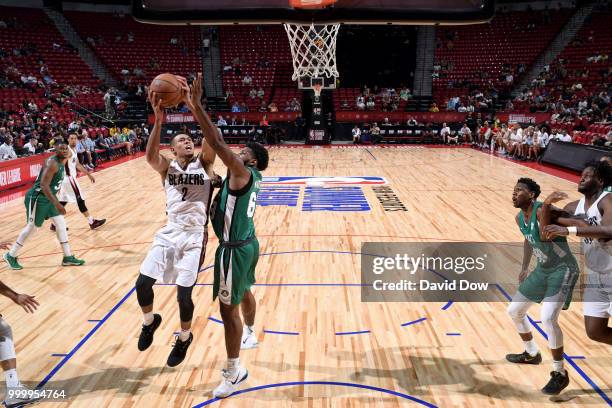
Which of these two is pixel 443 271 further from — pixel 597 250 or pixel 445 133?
pixel 445 133

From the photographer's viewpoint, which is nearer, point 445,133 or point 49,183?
point 49,183

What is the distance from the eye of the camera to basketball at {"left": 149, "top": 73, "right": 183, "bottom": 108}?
3750 millimetres

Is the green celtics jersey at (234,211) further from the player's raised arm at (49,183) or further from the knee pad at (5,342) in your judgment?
the player's raised arm at (49,183)

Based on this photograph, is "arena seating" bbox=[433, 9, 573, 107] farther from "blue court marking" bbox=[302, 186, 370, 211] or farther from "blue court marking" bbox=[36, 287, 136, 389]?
"blue court marking" bbox=[36, 287, 136, 389]

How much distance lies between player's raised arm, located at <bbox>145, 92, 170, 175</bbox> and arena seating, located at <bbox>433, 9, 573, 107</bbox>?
24718mm

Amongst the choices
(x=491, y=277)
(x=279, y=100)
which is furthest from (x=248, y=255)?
(x=279, y=100)

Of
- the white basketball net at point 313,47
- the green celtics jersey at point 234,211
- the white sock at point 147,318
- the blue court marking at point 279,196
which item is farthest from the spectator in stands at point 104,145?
the green celtics jersey at point 234,211

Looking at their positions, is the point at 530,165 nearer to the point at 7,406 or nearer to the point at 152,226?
the point at 152,226

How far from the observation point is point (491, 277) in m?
6.25

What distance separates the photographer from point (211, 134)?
130 inches

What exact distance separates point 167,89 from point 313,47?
6.66m

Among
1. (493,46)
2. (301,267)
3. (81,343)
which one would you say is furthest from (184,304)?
(493,46)

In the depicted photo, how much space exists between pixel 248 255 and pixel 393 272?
3260mm

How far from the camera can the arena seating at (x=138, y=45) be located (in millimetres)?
28562
